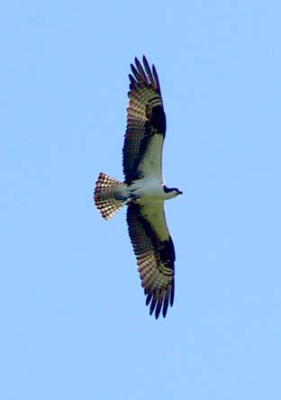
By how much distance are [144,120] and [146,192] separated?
43.7 inches

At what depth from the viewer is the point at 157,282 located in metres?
35.5

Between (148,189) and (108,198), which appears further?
(108,198)

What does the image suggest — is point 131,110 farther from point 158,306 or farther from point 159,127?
point 158,306

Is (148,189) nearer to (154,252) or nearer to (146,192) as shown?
(146,192)

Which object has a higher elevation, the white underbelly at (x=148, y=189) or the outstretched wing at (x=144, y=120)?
the outstretched wing at (x=144, y=120)

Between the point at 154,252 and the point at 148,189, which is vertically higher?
the point at 148,189

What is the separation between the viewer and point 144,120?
34.4 metres

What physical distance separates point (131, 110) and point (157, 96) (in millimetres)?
449

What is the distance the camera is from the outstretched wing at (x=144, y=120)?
34406 millimetres

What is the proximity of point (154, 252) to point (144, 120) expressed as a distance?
230cm

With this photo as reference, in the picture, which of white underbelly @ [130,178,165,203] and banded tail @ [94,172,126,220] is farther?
banded tail @ [94,172,126,220]

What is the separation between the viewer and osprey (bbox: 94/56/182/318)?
34.4 metres

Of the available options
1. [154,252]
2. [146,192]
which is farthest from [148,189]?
[154,252]

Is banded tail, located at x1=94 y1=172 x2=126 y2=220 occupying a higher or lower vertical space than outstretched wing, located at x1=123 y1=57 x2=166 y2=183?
lower
